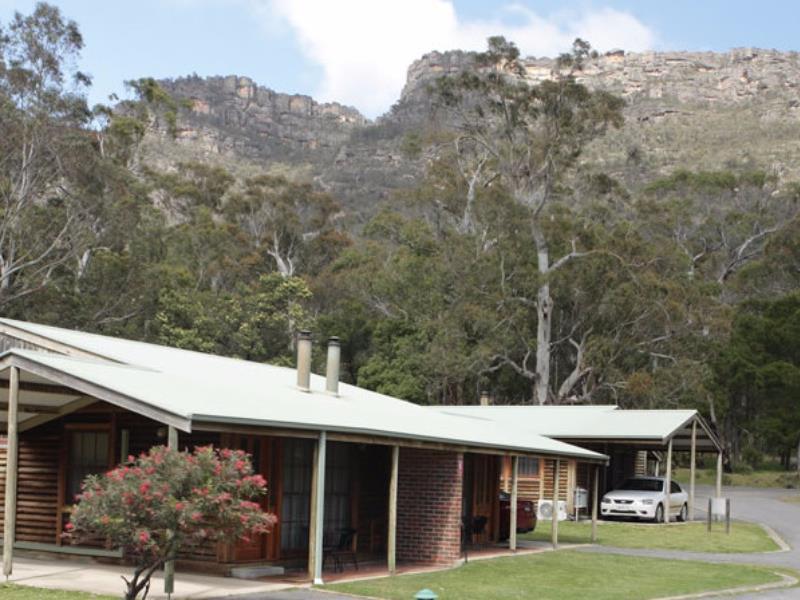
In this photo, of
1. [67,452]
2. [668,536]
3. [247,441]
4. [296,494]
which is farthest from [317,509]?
[668,536]

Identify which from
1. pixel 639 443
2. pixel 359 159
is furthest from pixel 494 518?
pixel 359 159

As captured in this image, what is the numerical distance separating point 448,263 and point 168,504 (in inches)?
1748

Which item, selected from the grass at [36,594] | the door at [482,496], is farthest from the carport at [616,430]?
the grass at [36,594]

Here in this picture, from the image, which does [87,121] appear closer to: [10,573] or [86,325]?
[86,325]

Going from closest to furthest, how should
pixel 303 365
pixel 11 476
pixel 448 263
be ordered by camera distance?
pixel 11 476
pixel 303 365
pixel 448 263

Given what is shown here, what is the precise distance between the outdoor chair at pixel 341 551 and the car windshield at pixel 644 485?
1628cm

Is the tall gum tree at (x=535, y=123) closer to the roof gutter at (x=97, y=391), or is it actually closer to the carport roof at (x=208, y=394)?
the carport roof at (x=208, y=394)

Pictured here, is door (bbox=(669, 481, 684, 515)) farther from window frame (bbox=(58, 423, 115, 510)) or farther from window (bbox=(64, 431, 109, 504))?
window frame (bbox=(58, 423, 115, 510))

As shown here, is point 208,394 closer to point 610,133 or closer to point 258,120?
point 610,133

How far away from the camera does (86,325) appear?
47438 mm

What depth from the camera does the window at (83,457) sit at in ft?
59.4

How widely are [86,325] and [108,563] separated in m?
31.3

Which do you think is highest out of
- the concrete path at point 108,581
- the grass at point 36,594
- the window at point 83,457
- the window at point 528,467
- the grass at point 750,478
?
the window at point 83,457

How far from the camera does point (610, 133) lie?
398ft
